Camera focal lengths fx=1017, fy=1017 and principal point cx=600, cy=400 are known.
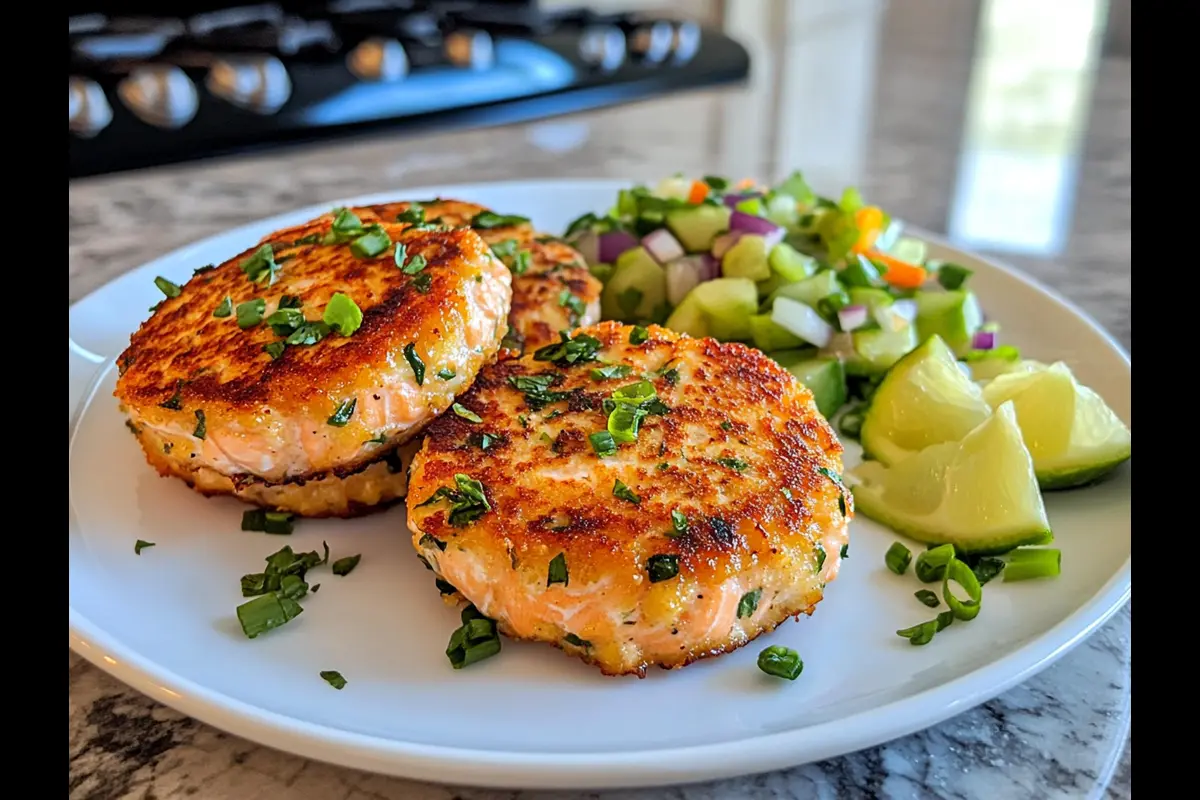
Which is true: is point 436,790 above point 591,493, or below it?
below

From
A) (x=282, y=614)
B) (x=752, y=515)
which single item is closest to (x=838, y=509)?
(x=752, y=515)

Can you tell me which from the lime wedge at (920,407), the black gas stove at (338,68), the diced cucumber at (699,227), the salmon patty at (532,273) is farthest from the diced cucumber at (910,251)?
the black gas stove at (338,68)

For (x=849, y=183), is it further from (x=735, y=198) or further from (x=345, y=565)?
(x=345, y=565)

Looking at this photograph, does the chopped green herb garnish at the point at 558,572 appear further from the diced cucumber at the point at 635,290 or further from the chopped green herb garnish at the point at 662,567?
the diced cucumber at the point at 635,290

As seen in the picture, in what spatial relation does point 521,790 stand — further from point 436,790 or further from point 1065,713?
point 1065,713
